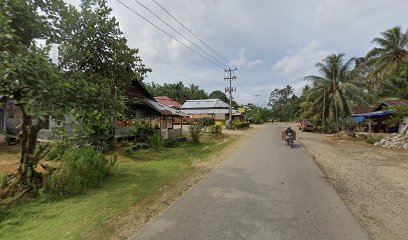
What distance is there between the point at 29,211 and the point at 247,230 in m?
4.27

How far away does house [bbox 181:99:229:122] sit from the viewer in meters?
47.8

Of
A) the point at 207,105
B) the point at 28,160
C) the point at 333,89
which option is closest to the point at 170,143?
the point at 28,160

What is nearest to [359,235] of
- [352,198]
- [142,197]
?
[352,198]

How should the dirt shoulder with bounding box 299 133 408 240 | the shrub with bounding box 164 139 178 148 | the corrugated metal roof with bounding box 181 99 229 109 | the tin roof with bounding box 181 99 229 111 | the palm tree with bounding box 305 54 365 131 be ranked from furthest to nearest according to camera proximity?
the corrugated metal roof with bounding box 181 99 229 109 → the tin roof with bounding box 181 99 229 111 → the palm tree with bounding box 305 54 365 131 → the shrub with bounding box 164 139 178 148 → the dirt shoulder with bounding box 299 133 408 240

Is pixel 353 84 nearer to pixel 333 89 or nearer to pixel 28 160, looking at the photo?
pixel 333 89

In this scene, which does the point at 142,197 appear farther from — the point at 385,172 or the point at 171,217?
the point at 385,172

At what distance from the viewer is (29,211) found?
196 inches

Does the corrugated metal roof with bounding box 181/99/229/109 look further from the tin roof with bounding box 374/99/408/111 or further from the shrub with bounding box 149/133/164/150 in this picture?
the shrub with bounding box 149/133/164/150

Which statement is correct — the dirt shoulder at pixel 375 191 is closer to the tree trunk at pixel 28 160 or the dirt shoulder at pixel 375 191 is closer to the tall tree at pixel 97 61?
the tall tree at pixel 97 61

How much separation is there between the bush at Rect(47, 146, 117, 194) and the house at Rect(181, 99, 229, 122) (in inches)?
1571

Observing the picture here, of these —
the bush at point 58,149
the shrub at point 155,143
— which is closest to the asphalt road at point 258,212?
the shrub at point 155,143

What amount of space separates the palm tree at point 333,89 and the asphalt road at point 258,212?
77.9 ft

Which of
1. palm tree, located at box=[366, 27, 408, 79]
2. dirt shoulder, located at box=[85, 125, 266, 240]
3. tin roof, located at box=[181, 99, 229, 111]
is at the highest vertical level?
palm tree, located at box=[366, 27, 408, 79]

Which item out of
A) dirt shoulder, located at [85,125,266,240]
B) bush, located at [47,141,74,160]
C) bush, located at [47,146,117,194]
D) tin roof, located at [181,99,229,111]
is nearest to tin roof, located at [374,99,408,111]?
dirt shoulder, located at [85,125,266,240]
